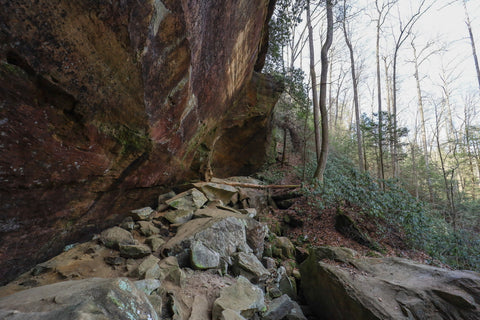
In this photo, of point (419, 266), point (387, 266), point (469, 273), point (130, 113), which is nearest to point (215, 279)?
point (130, 113)

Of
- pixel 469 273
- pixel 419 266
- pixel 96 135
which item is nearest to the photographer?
pixel 96 135

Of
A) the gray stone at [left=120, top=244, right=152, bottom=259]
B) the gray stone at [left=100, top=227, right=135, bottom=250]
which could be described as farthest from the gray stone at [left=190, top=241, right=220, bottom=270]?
the gray stone at [left=100, top=227, right=135, bottom=250]

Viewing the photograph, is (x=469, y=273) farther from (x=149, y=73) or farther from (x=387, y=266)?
(x=149, y=73)

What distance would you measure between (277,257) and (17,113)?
5.88m

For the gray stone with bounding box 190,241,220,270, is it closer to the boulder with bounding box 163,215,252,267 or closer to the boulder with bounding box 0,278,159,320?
the boulder with bounding box 163,215,252,267

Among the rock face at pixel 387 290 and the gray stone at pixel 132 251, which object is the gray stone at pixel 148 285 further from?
the rock face at pixel 387 290

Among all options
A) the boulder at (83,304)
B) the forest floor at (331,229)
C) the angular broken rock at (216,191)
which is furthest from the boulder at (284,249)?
the boulder at (83,304)

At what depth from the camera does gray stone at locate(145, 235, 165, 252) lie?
150 inches

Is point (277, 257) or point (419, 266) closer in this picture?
point (419, 266)

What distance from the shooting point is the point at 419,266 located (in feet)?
13.9

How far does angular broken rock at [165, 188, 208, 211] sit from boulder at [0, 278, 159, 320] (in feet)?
10.8

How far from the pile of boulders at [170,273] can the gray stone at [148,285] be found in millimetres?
12

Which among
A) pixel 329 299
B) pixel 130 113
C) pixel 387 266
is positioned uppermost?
pixel 130 113

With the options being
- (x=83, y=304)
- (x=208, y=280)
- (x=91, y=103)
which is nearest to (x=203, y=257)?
(x=208, y=280)
